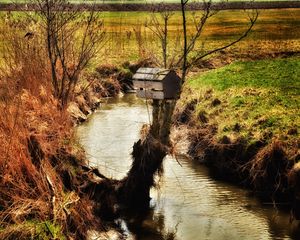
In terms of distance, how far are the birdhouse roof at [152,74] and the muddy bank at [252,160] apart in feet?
8.29

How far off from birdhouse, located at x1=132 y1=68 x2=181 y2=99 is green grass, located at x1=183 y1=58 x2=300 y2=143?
2.64m

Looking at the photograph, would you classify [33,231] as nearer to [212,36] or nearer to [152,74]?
[152,74]

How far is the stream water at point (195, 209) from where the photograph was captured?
11.4m

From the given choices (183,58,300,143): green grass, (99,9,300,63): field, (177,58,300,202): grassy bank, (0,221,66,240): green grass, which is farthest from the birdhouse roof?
(99,9,300,63): field

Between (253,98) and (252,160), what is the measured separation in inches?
140

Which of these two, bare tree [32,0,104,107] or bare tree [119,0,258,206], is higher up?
bare tree [32,0,104,107]

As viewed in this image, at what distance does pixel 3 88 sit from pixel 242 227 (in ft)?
17.5

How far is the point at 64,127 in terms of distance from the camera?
11.4 meters

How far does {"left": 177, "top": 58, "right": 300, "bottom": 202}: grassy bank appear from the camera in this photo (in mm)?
12883

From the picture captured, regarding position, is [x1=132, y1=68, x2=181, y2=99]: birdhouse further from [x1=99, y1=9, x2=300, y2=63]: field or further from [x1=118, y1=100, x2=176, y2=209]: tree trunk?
[x1=99, y1=9, x2=300, y2=63]: field

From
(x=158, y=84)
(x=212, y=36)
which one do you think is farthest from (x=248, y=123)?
(x=212, y=36)

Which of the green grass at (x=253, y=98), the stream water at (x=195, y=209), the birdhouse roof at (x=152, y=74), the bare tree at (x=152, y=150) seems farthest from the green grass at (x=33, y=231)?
the green grass at (x=253, y=98)

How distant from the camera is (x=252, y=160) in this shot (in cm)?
1307

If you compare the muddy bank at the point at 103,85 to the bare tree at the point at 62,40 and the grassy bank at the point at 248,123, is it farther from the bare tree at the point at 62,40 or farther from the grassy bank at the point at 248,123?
the grassy bank at the point at 248,123
